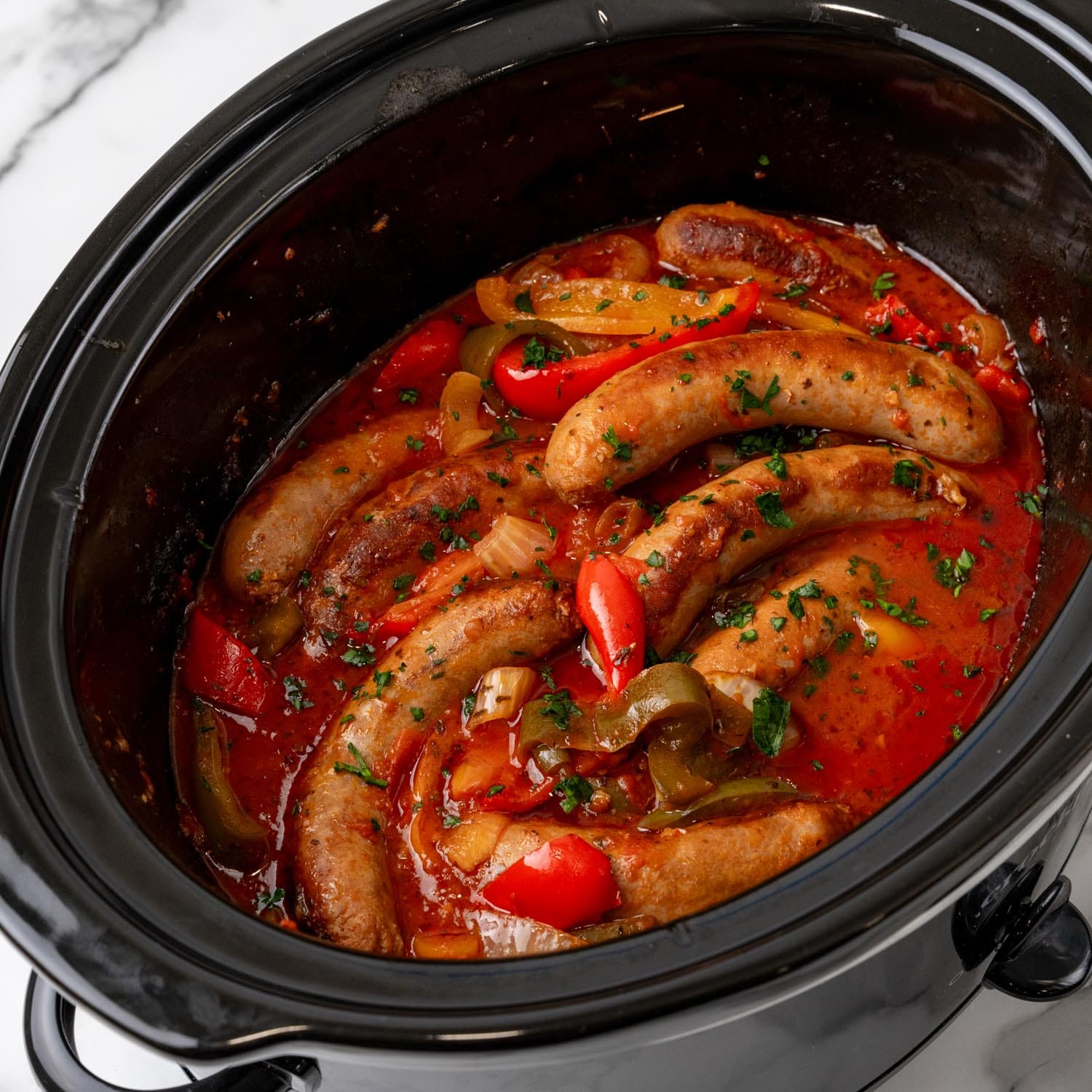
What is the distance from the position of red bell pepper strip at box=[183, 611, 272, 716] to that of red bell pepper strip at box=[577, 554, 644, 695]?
30.0 inches

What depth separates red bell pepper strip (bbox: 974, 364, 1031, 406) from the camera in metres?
3.40

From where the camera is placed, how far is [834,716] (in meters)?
2.91

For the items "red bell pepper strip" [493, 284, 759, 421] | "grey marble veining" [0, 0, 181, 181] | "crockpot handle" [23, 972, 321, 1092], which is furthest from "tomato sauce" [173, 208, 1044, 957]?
"grey marble veining" [0, 0, 181, 181]

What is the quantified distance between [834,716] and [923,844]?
947 millimetres

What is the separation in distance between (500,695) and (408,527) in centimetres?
46

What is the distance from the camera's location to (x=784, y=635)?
2.85m

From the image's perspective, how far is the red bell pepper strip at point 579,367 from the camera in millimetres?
3340

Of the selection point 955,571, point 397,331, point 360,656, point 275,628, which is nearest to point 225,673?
point 275,628

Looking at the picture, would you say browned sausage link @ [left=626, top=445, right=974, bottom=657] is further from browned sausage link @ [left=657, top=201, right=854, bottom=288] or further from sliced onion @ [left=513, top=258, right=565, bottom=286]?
sliced onion @ [left=513, top=258, right=565, bottom=286]

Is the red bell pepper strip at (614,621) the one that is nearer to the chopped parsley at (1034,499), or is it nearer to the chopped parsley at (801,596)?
the chopped parsley at (801,596)

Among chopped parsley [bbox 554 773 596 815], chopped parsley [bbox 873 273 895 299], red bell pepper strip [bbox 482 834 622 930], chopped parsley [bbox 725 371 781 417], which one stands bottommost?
red bell pepper strip [bbox 482 834 622 930]

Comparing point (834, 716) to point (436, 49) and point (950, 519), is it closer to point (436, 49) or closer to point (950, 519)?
point (950, 519)

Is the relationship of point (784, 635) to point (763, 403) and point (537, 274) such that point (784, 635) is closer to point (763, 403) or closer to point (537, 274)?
point (763, 403)

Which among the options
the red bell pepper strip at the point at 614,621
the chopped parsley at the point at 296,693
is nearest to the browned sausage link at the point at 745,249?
the red bell pepper strip at the point at 614,621
